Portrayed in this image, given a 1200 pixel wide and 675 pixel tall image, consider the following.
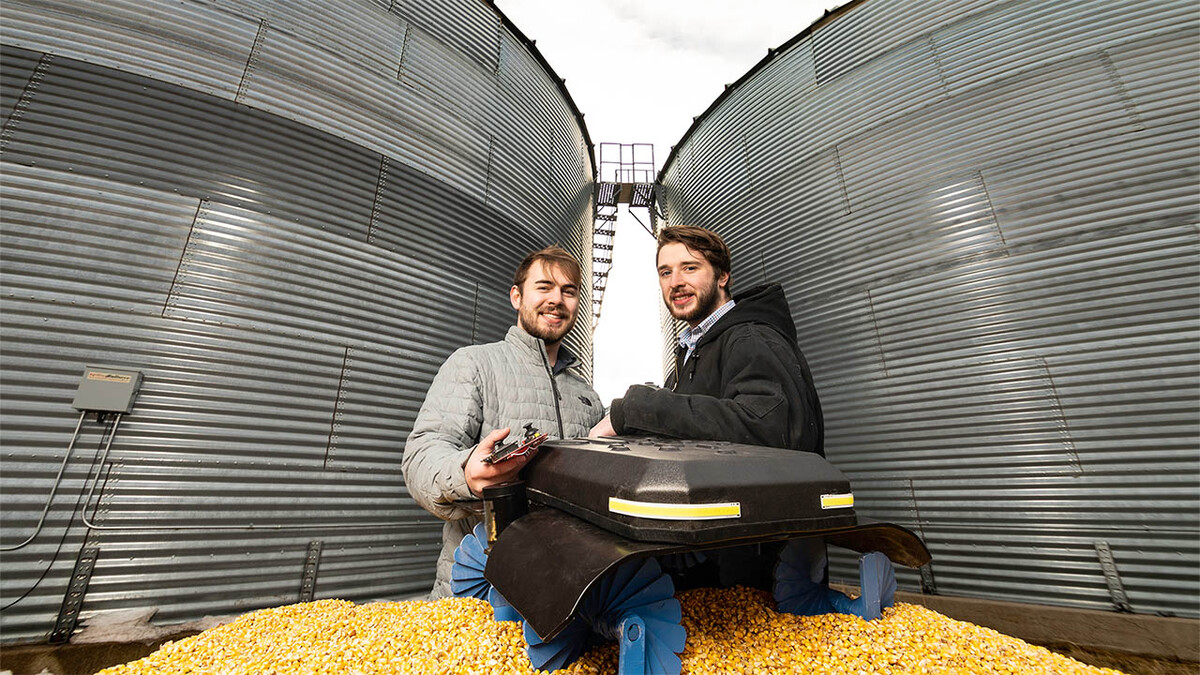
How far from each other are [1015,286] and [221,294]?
7.04 meters

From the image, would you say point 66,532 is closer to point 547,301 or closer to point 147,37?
point 547,301

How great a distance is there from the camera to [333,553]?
122 inches

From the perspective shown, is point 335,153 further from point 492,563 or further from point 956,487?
point 956,487

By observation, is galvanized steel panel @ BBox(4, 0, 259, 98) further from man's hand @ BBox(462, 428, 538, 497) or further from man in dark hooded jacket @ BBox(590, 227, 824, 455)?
man's hand @ BBox(462, 428, 538, 497)

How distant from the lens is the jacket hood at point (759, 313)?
2006 mm

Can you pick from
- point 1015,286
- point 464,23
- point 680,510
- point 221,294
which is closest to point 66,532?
point 221,294

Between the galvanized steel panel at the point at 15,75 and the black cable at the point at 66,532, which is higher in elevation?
the galvanized steel panel at the point at 15,75

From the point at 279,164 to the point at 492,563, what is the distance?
13.8 ft

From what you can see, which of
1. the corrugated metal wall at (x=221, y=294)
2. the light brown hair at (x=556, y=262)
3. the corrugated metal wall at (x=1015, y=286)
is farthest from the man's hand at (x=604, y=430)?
the corrugated metal wall at (x=1015, y=286)

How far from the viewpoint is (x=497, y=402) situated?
2.12 m

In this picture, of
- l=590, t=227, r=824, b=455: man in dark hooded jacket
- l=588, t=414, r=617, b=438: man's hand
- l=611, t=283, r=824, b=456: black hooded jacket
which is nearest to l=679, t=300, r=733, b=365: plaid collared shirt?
l=590, t=227, r=824, b=455: man in dark hooded jacket

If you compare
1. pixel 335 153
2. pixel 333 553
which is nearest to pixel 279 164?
pixel 335 153

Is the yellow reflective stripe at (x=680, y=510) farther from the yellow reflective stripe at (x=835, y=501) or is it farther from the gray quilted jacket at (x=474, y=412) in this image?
the gray quilted jacket at (x=474, y=412)

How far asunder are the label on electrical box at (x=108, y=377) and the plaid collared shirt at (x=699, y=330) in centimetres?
374
